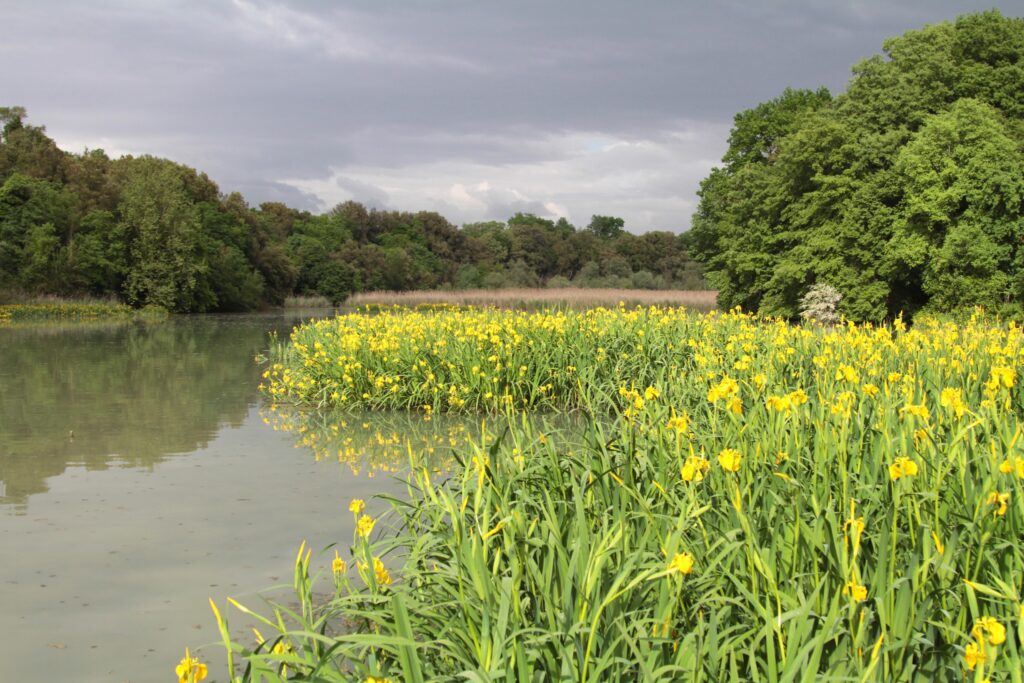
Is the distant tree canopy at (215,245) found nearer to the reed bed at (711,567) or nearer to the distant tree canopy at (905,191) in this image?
the distant tree canopy at (905,191)

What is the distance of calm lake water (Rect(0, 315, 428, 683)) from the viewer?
3.77 m

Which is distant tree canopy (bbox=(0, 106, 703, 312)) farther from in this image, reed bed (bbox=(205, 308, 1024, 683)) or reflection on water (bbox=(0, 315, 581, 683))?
reed bed (bbox=(205, 308, 1024, 683))

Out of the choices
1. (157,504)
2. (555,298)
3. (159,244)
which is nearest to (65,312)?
(159,244)

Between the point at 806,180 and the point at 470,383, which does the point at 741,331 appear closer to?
the point at 470,383

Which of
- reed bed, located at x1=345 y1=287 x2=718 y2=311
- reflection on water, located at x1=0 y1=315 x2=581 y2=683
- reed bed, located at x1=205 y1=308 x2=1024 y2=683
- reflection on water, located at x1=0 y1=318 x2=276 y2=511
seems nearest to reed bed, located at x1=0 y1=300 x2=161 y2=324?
reed bed, located at x1=345 y1=287 x2=718 y2=311

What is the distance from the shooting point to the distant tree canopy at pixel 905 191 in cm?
2266

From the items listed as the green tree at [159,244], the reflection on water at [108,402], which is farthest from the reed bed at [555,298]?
the green tree at [159,244]

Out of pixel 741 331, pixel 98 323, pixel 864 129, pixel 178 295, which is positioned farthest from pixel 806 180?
pixel 178 295

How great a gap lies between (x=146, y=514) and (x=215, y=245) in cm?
4961

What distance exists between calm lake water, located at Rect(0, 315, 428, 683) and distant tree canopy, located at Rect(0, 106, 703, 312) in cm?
3204

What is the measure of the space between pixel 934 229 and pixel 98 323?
30.1 m

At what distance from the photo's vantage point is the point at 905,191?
24391mm

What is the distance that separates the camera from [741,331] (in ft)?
33.2

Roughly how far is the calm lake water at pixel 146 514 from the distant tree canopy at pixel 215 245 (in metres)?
32.0
